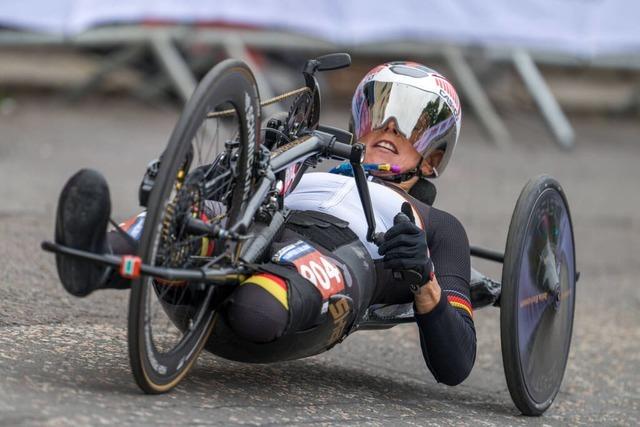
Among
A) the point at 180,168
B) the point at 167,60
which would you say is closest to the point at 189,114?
the point at 180,168

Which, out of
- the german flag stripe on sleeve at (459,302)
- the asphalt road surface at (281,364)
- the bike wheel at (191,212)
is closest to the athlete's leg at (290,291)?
the bike wheel at (191,212)

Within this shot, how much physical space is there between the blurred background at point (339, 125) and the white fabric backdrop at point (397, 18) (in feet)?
0.05

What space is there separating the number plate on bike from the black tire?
67cm

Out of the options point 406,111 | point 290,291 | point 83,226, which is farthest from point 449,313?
point 83,226

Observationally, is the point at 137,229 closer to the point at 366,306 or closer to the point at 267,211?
the point at 267,211

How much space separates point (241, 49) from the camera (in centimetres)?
1130

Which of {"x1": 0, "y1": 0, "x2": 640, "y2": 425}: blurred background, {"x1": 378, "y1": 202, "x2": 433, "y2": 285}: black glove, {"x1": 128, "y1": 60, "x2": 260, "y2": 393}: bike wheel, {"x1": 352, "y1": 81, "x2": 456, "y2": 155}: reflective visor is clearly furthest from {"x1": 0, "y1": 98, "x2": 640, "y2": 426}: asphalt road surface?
{"x1": 352, "y1": 81, "x2": 456, "y2": 155}: reflective visor

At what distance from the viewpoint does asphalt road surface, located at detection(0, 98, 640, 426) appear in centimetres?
353

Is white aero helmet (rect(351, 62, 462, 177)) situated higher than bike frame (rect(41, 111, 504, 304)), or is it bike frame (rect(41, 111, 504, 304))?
white aero helmet (rect(351, 62, 462, 177))

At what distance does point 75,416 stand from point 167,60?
8212 mm

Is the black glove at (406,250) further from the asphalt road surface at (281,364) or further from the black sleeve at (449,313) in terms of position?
the asphalt road surface at (281,364)

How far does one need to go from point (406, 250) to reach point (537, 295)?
0.84 m

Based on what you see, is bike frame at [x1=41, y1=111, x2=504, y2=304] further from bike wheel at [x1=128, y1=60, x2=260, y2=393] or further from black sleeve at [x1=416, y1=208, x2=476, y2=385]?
black sleeve at [x1=416, y1=208, x2=476, y2=385]

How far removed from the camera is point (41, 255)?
5805 millimetres
